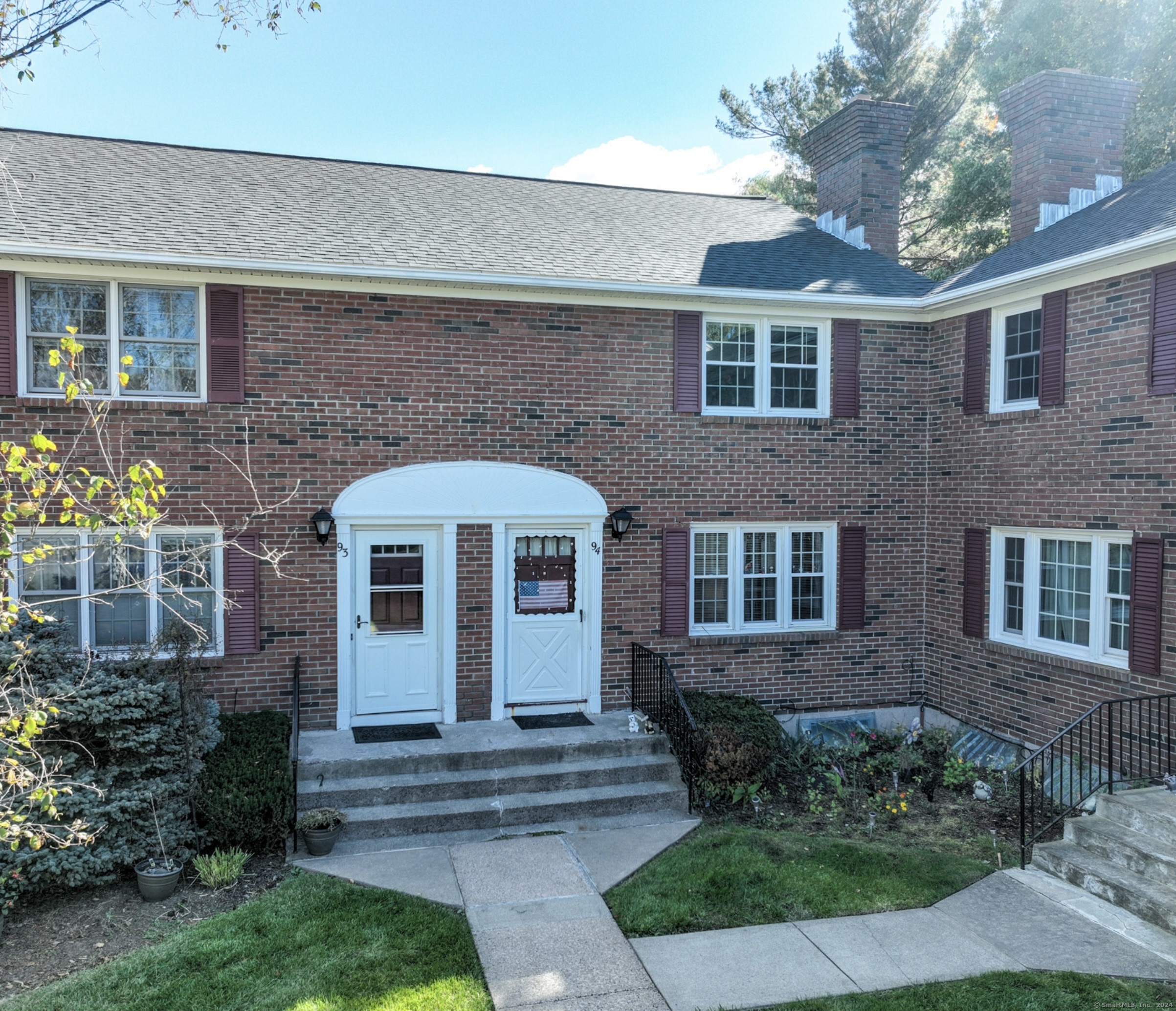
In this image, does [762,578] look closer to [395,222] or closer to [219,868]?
[395,222]

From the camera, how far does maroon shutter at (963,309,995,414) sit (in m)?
10.4

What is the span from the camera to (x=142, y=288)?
8.99 metres

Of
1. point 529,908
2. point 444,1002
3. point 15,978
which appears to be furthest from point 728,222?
point 15,978

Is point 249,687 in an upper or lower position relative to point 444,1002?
upper

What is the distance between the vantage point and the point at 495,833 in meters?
8.20

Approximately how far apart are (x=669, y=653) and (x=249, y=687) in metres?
4.76

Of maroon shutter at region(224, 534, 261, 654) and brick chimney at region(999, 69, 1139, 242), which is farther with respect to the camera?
brick chimney at region(999, 69, 1139, 242)

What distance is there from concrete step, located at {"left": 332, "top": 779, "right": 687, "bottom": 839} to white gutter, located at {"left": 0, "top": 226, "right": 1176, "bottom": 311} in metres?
5.39

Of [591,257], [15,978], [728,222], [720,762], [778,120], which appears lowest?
[15,978]

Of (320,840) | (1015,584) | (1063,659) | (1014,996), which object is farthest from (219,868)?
(1015,584)

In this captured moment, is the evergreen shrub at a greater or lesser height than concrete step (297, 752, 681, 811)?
greater

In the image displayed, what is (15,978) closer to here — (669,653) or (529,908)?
(529,908)

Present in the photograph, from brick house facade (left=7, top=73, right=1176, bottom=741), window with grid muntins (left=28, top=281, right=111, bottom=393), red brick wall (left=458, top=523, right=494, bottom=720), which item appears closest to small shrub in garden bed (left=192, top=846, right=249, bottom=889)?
brick house facade (left=7, top=73, right=1176, bottom=741)

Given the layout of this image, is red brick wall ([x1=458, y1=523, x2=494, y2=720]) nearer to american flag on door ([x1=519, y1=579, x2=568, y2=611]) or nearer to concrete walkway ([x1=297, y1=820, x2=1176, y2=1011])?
american flag on door ([x1=519, y1=579, x2=568, y2=611])
